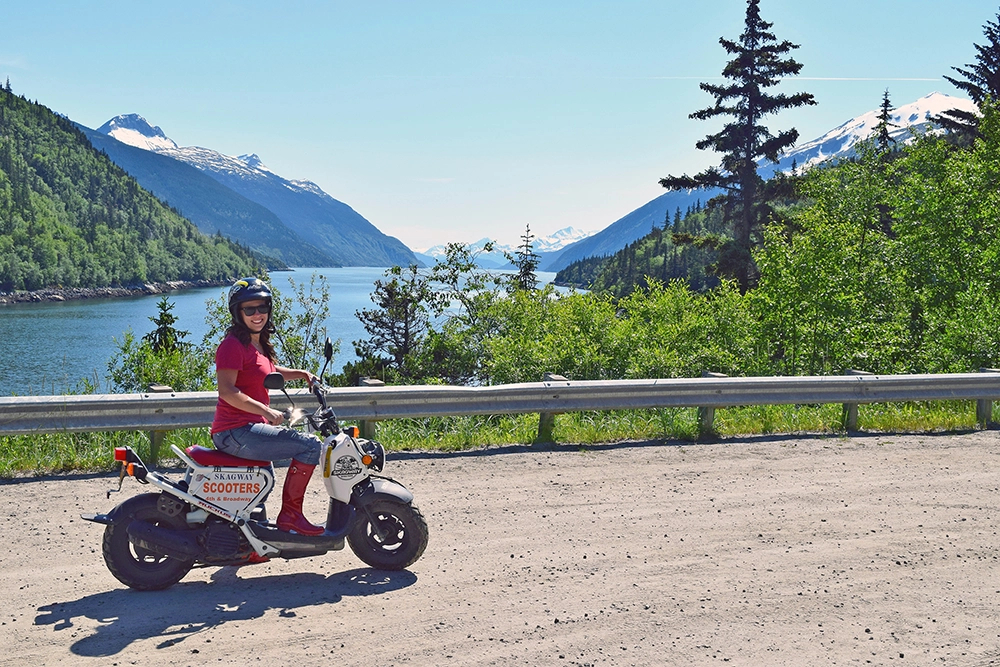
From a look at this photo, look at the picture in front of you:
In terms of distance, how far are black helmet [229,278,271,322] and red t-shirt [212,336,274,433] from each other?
185 mm

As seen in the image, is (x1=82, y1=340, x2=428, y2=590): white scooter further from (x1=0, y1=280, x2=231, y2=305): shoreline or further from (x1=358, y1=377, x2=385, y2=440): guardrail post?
(x1=0, y1=280, x2=231, y2=305): shoreline

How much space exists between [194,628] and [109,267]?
185 meters

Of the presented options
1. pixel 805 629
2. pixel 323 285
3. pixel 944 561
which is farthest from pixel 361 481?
pixel 323 285

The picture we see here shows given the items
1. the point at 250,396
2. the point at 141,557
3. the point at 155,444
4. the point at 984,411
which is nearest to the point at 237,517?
the point at 141,557

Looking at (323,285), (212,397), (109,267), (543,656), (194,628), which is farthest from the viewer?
(109,267)

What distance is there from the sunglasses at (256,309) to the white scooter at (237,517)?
461 millimetres

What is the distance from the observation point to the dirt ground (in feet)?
13.8

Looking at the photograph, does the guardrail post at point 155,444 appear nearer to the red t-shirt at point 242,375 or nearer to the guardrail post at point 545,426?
the red t-shirt at point 242,375

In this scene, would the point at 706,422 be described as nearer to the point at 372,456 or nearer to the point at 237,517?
the point at 372,456

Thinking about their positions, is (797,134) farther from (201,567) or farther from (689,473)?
(201,567)

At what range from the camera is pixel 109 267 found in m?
172

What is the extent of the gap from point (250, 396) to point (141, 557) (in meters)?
1.13

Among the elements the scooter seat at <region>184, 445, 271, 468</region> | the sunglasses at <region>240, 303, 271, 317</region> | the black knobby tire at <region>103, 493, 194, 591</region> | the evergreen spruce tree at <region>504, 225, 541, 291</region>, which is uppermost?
the evergreen spruce tree at <region>504, 225, 541, 291</region>

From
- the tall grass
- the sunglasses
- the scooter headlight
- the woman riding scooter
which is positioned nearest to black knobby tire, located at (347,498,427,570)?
the scooter headlight
